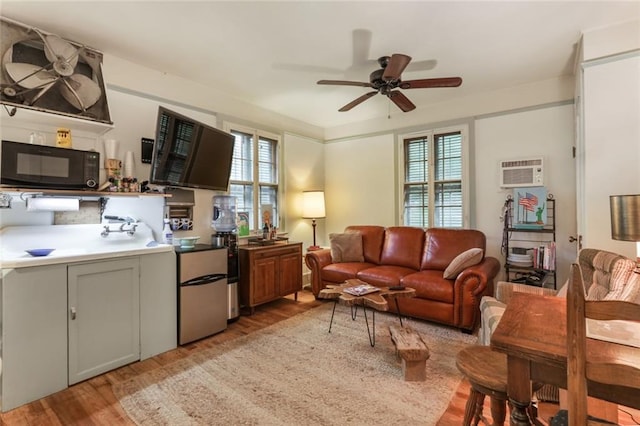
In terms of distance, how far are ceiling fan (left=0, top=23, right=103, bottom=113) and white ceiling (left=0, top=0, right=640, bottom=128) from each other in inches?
5.5

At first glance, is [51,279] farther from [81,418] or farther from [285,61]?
[285,61]

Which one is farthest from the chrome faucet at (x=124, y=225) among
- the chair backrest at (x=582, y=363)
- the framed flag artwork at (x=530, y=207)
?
the framed flag artwork at (x=530, y=207)

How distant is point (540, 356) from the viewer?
3.38 ft

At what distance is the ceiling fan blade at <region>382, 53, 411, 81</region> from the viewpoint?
7.55 ft

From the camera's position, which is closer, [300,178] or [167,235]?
[167,235]

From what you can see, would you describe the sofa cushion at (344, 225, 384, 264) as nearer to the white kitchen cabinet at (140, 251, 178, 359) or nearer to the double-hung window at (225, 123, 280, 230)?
the double-hung window at (225, 123, 280, 230)

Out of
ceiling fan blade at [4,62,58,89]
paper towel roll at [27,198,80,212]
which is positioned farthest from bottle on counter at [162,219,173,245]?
ceiling fan blade at [4,62,58,89]

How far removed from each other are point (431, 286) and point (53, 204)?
11.6 feet

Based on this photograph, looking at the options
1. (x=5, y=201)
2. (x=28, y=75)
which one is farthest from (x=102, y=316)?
(x=28, y=75)

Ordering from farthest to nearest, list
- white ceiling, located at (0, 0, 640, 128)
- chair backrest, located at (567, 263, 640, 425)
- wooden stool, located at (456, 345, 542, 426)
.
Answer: white ceiling, located at (0, 0, 640, 128), wooden stool, located at (456, 345, 542, 426), chair backrest, located at (567, 263, 640, 425)

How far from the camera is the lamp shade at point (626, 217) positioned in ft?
5.59

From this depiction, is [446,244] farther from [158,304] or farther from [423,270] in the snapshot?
[158,304]

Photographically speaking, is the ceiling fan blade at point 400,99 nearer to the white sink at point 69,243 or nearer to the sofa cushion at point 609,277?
the sofa cushion at point 609,277

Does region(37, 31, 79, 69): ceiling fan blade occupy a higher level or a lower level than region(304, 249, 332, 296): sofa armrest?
higher
